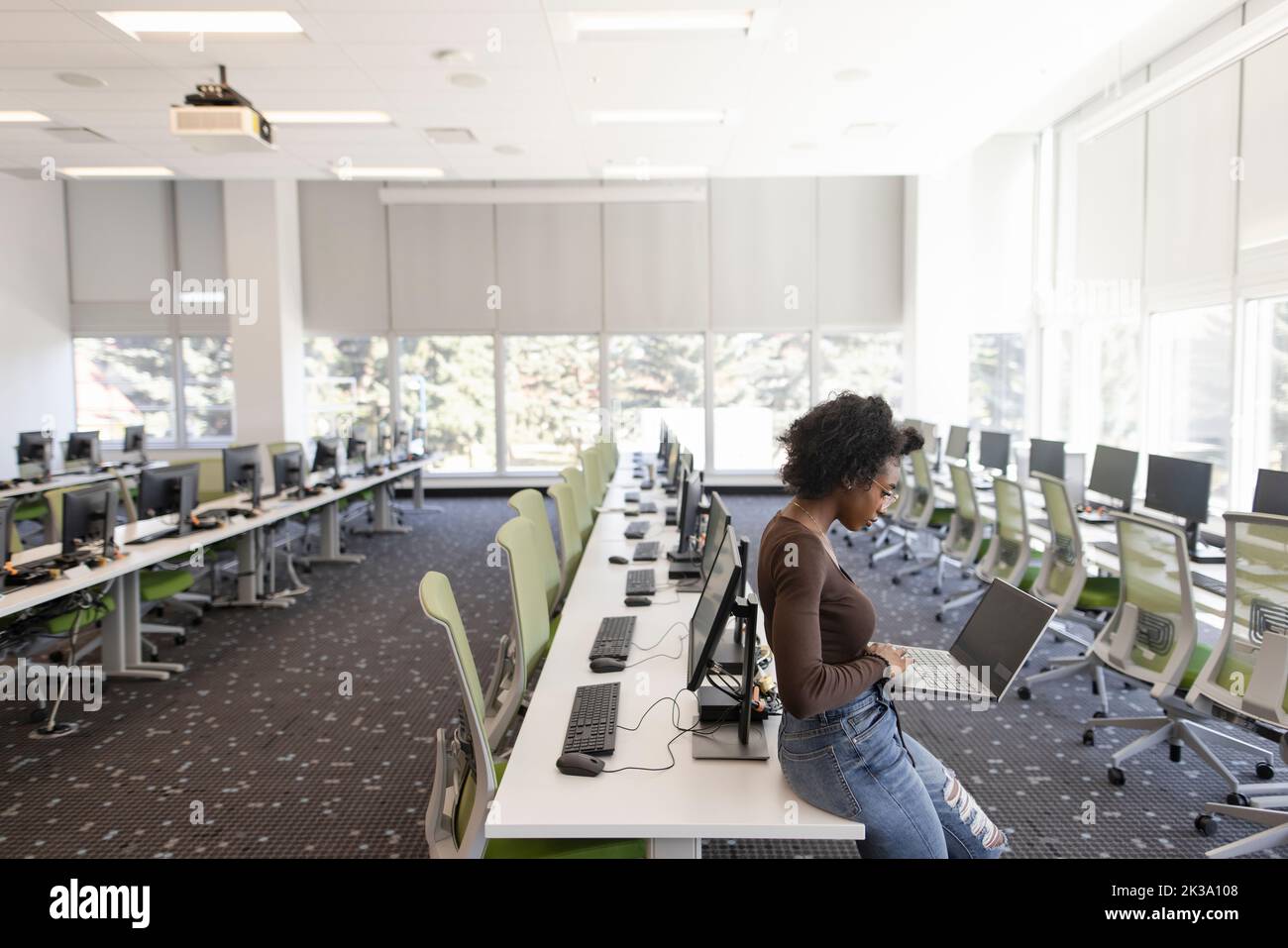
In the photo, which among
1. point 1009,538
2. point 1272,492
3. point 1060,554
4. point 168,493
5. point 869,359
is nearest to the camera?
point 1272,492

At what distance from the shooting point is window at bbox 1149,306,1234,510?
→ 21.7ft

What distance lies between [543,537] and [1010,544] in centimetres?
310

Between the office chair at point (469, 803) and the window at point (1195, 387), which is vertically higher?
the window at point (1195, 387)

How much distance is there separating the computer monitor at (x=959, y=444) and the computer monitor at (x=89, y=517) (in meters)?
7.49

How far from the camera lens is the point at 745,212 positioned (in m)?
11.3

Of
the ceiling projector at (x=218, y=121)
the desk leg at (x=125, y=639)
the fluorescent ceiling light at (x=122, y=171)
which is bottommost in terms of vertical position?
the desk leg at (x=125, y=639)

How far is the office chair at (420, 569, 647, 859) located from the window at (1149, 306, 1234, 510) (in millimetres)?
6543

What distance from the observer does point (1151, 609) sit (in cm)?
343

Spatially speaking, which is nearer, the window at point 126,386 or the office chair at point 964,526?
the office chair at point 964,526

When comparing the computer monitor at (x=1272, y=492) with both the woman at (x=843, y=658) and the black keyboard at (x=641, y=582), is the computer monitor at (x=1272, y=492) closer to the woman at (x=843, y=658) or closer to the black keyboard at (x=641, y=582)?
the black keyboard at (x=641, y=582)

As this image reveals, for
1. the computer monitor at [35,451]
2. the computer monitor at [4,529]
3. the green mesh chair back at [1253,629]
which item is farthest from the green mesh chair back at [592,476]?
the computer monitor at [35,451]

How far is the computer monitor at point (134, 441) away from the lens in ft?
32.9

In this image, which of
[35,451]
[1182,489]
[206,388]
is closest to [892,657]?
[1182,489]

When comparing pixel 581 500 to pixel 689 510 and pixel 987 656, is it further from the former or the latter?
pixel 987 656
